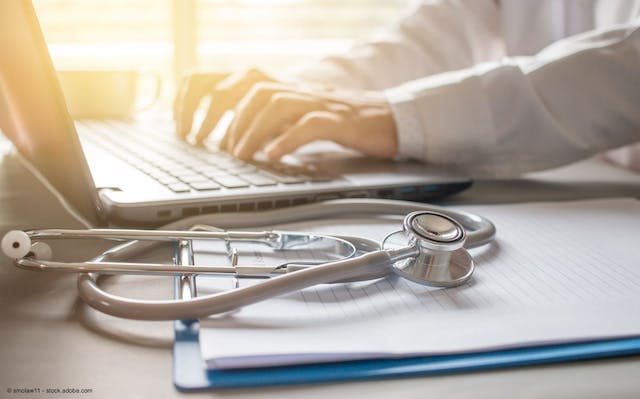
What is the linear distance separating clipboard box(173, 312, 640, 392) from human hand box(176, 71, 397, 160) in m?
0.32

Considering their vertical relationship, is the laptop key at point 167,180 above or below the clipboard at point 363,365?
above

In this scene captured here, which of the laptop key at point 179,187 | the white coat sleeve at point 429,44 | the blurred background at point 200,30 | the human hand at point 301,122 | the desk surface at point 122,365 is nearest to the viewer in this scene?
the desk surface at point 122,365

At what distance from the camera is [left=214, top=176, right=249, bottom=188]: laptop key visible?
0.47m

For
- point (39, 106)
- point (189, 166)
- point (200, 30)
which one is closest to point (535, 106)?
point (189, 166)

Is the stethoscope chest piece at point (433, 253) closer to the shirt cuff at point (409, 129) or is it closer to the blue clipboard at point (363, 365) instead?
the blue clipboard at point (363, 365)

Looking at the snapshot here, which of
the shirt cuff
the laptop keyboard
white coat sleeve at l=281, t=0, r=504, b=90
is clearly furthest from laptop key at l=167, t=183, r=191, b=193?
white coat sleeve at l=281, t=0, r=504, b=90

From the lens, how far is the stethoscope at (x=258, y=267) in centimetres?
28

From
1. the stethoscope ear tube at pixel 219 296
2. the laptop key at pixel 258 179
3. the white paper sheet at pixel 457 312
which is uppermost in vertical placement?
the stethoscope ear tube at pixel 219 296

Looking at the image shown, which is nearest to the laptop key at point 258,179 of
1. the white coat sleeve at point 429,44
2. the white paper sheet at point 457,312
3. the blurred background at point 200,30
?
the white paper sheet at point 457,312

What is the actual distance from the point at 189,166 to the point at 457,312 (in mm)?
313

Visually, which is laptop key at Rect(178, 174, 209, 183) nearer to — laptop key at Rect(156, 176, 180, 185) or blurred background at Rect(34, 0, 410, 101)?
laptop key at Rect(156, 176, 180, 185)

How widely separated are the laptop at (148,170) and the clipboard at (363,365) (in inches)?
6.3

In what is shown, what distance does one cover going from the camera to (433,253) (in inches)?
13.2

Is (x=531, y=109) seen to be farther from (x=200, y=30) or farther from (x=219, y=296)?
(x=200, y=30)
